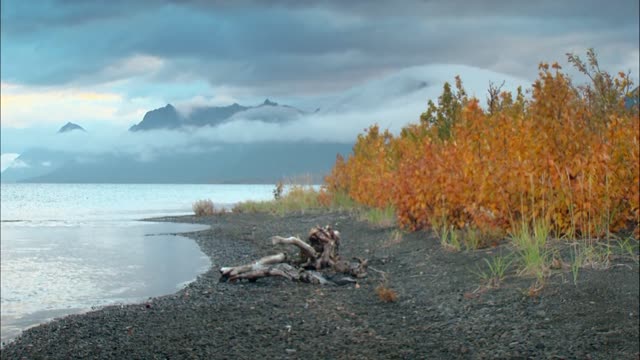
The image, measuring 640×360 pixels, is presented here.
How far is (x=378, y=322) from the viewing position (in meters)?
7.86

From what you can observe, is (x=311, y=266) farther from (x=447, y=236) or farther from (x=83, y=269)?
(x=83, y=269)

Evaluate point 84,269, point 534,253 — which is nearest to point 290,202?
point 84,269

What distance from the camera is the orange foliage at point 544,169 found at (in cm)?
974

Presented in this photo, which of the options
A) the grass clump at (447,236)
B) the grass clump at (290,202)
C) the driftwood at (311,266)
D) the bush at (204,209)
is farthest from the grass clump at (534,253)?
the bush at (204,209)

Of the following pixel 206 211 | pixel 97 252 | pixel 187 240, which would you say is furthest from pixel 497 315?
pixel 206 211

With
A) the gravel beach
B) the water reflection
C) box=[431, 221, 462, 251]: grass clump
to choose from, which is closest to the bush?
the water reflection

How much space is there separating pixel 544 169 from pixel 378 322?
3771mm

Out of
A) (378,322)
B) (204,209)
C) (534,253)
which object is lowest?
(378,322)

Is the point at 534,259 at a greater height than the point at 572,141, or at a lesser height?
lesser

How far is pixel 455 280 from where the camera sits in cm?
944

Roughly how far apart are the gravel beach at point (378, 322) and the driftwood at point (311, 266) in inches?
6.9

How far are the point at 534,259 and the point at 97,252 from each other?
13.5 m

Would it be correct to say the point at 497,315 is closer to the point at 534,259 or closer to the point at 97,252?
the point at 534,259

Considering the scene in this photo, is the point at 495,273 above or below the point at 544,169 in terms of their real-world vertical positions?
below
